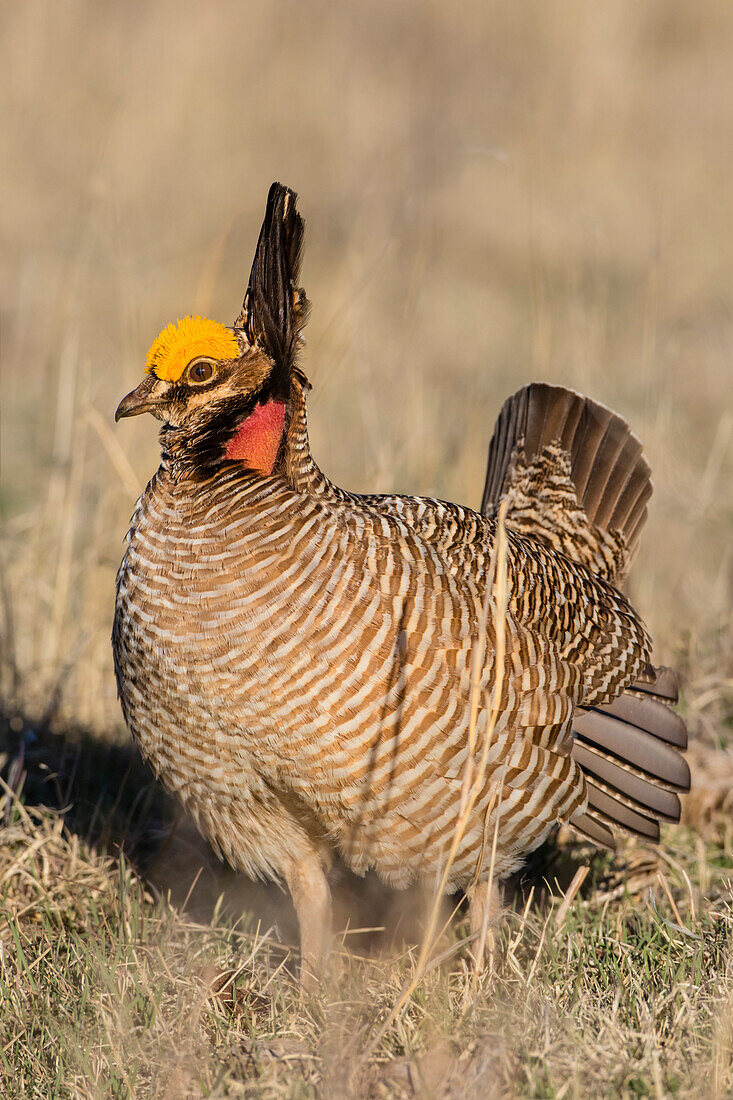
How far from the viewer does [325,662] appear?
3.11m

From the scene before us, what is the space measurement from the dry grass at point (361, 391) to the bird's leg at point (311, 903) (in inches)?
4.8

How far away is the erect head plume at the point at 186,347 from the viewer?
10.9 ft

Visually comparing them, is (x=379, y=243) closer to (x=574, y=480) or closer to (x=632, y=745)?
(x=574, y=480)

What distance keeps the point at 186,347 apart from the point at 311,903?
159cm

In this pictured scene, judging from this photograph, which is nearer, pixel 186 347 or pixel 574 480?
pixel 186 347

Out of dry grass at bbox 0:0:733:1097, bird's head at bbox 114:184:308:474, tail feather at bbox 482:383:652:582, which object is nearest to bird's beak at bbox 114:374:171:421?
bird's head at bbox 114:184:308:474

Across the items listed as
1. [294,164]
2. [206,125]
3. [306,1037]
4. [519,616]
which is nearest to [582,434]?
[519,616]

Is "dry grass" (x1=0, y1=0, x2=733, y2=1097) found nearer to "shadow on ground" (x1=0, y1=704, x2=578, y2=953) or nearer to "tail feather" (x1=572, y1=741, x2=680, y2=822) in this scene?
"shadow on ground" (x1=0, y1=704, x2=578, y2=953)

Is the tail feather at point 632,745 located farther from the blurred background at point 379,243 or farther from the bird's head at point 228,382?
the bird's head at point 228,382

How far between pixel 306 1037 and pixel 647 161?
10.1 m

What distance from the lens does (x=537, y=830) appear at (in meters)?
3.55

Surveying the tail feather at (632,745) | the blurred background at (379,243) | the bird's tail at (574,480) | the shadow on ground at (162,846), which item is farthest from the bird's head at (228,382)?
the shadow on ground at (162,846)

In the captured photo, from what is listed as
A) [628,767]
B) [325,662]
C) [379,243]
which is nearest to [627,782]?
[628,767]

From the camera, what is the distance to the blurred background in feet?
17.1
